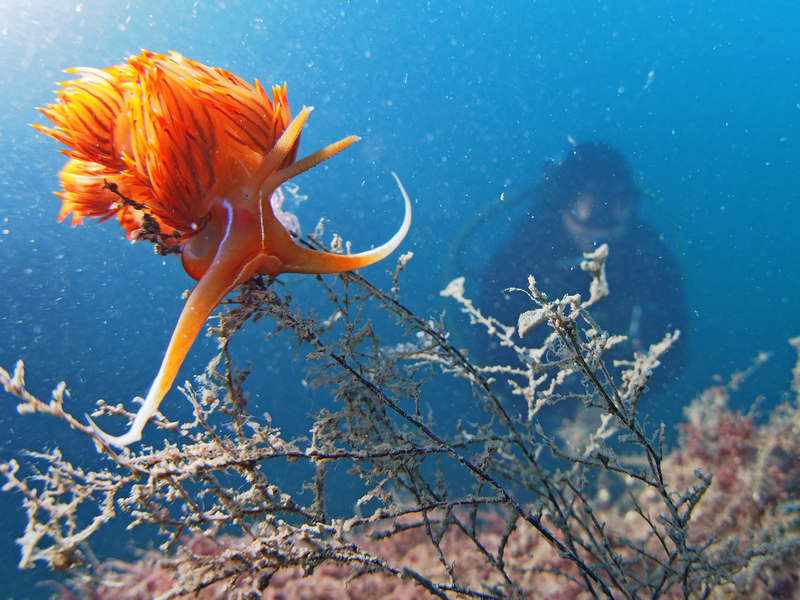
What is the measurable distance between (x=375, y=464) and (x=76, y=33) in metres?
11.6

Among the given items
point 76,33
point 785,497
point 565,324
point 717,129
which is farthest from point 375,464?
point 717,129

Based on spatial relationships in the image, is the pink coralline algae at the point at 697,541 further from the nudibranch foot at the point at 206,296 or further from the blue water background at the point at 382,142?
the blue water background at the point at 382,142

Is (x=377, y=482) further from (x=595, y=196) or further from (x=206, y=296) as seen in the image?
(x=595, y=196)

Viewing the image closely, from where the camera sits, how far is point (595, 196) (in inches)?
283

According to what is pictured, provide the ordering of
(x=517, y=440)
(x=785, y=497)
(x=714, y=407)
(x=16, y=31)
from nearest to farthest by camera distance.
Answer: (x=517, y=440)
(x=785, y=497)
(x=714, y=407)
(x=16, y=31)

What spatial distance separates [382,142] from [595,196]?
5.07 metres

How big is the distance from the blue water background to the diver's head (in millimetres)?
756

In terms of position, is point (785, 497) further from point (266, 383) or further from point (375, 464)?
point (266, 383)

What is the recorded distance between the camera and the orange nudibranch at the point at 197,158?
4.00 feet

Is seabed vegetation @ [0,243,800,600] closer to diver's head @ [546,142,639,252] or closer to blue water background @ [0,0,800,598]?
diver's head @ [546,142,639,252]

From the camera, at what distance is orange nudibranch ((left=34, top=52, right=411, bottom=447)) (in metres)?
1.22

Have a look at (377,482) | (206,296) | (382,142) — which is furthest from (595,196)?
(206,296)

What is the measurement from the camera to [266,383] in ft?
33.5

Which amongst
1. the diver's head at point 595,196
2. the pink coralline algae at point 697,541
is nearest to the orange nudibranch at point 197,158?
the pink coralline algae at point 697,541
